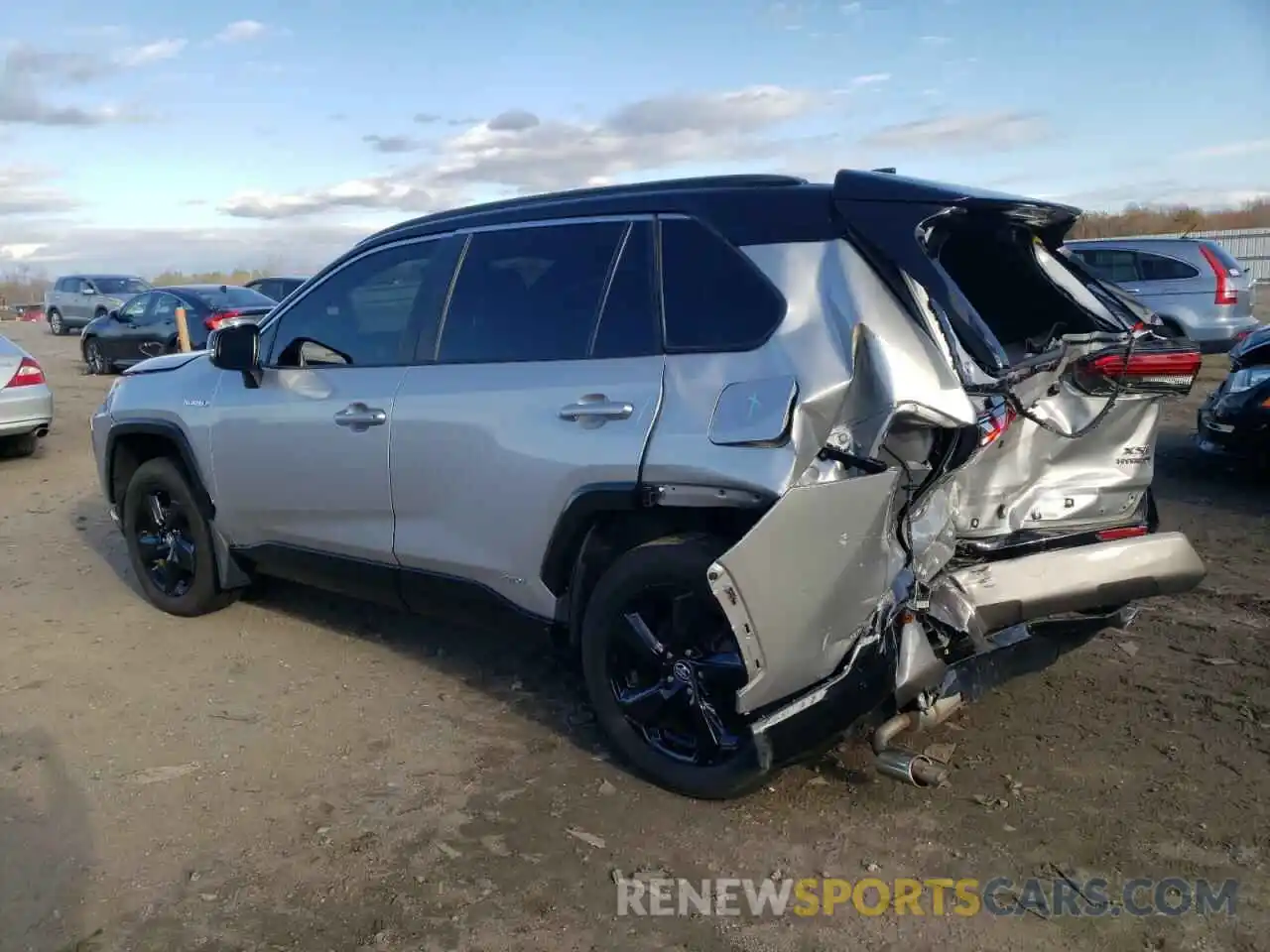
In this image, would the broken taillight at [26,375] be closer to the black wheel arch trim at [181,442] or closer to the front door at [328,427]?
the black wheel arch trim at [181,442]

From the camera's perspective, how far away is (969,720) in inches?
163

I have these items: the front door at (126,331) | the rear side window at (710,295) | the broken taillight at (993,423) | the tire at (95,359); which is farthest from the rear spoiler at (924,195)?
the tire at (95,359)

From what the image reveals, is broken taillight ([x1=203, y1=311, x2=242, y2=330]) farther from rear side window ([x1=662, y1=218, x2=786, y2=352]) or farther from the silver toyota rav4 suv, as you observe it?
rear side window ([x1=662, y1=218, x2=786, y2=352])

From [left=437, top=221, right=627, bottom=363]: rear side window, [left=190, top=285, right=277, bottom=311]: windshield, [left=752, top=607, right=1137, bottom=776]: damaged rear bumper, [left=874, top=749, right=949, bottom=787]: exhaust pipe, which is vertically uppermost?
[left=437, top=221, right=627, bottom=363]: rear side window

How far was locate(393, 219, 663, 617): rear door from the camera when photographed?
3.62 m

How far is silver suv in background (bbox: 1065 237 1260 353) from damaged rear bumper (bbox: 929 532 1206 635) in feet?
32.2

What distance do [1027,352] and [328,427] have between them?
9.19ft

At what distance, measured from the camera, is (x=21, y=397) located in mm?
10367

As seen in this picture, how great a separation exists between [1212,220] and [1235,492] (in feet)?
140

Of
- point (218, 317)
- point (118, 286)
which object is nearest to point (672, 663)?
point (218, 317)

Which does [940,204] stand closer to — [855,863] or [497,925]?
[855,863]

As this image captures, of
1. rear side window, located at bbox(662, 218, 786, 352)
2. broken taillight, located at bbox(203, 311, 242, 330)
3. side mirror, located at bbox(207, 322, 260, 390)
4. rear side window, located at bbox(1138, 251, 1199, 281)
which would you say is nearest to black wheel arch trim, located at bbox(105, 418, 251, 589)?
side mirror, located at bbox(207, 322, 260, 390)

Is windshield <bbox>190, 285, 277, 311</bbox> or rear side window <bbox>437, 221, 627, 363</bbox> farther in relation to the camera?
windshield <bbox>190, 285, 277, 311</bbox>

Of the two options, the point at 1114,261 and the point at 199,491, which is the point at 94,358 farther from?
the point at 1114,261
